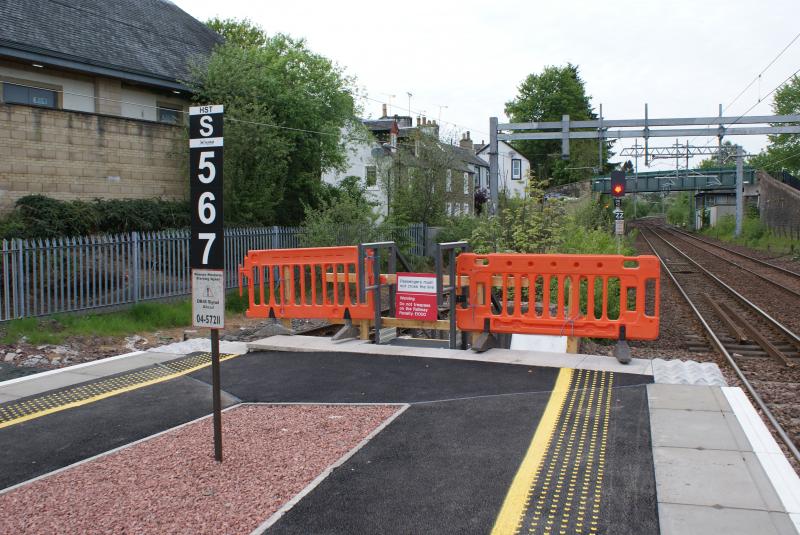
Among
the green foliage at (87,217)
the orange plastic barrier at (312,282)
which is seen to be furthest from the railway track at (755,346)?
the green foliage at (87,217)

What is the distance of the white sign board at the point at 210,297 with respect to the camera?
18.5 feet

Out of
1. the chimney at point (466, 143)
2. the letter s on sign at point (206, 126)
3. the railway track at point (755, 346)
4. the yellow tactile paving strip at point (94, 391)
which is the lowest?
the railway track at point (755, 346)

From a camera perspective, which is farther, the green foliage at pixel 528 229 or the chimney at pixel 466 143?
the chimney at pixel 466 143

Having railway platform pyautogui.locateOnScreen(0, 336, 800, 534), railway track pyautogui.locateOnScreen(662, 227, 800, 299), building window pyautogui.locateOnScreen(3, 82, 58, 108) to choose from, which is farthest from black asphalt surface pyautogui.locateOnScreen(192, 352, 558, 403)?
railway track pyautogui.locateOnScreen(662, 227, 800, 299)

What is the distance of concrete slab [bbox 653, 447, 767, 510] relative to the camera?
4719 mm

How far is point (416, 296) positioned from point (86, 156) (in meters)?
Result: 12.3

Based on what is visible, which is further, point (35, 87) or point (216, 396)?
point (35, 87)

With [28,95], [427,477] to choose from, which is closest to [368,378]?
[427,477]

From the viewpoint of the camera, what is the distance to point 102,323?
14.1m

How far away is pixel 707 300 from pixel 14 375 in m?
16.7

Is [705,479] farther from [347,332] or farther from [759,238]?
[759,238]

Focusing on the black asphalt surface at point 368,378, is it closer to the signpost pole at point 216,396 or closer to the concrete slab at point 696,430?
the concrete slab at point 696,430

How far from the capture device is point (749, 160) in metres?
97.8

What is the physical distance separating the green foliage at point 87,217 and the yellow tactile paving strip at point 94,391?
8.12 metres
